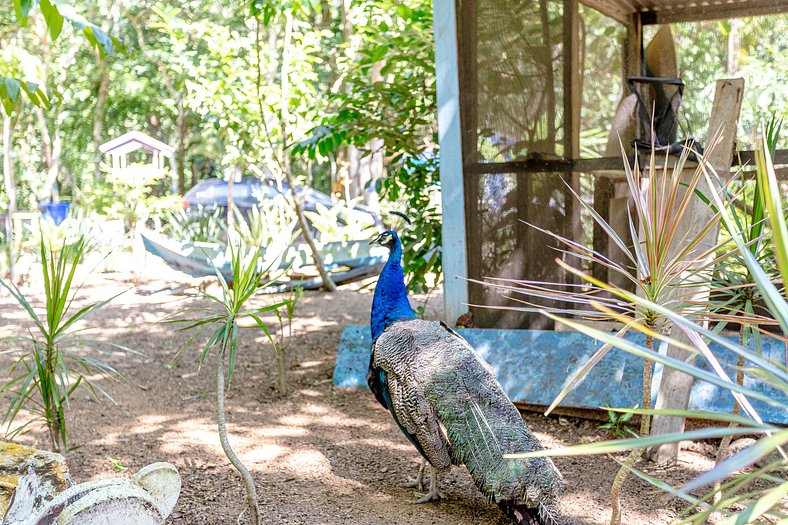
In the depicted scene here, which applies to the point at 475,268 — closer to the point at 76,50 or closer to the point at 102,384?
the point at 102,384

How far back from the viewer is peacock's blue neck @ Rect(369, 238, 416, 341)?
159 inches

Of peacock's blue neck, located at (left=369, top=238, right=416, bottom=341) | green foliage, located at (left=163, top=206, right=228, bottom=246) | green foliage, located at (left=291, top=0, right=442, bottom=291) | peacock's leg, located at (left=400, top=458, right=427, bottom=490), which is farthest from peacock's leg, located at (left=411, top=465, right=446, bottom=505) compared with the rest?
green foliage, located at (left=163, top=206, right=228, bottom=246)

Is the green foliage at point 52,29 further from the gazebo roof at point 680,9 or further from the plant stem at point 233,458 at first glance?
the gazebo roof at point 680,9

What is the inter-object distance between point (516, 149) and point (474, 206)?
1.59ft

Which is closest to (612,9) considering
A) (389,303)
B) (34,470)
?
(389,303)

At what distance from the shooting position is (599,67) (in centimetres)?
545

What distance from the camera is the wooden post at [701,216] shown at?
3.65 meters

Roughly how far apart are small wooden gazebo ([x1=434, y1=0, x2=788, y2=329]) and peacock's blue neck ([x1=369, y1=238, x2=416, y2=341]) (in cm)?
120

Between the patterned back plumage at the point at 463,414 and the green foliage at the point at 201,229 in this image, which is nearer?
the patterned back plumage at the point at 463,414

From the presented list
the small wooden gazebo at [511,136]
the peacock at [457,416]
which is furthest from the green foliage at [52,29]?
the small wooden gazebo at [511,136]

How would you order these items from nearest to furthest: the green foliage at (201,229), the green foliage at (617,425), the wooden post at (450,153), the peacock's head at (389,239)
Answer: the green foliage at (617,425)
the peacock's head at (389,239)
the wooden post at (450,153)
the green foliage at (201,229)

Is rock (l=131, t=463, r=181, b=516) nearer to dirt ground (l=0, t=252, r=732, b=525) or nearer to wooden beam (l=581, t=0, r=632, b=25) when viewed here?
dirt ground (l=0, t=252, r=732, b=525)

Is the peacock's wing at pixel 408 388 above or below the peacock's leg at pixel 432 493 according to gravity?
above

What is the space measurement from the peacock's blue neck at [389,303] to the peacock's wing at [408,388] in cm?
13
